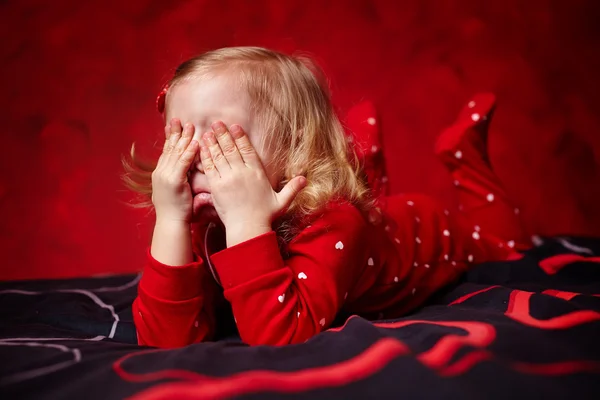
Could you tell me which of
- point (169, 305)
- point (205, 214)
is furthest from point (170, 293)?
point (205, 214)

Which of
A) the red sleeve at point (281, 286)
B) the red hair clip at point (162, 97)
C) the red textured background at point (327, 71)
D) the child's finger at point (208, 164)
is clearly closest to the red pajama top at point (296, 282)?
the red sleeve at point (281, 286)

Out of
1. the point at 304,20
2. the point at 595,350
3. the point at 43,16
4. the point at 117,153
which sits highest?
the point at 43,16

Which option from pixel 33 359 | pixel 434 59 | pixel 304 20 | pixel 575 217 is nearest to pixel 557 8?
pixel 434 59

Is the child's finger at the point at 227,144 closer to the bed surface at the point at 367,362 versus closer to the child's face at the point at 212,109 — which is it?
the child's face at the point at 212,109

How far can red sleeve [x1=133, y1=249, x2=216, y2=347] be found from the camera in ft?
2.51

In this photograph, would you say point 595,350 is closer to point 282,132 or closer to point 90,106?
point 282,132

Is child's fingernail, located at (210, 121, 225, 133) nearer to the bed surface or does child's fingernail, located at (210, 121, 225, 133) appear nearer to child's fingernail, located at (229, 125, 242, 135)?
child's fingernail, located at (229, 125, 242, 135)

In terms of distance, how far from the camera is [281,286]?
0.71 meters

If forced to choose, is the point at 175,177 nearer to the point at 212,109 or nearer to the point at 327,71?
the point at 212,109

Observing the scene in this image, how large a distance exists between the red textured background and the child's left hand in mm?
697

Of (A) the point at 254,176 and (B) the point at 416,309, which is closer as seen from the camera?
(A) the point at 254,176

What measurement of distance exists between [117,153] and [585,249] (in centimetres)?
124

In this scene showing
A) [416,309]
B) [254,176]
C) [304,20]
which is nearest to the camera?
[254,176]

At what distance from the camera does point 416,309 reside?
96 centimetres
